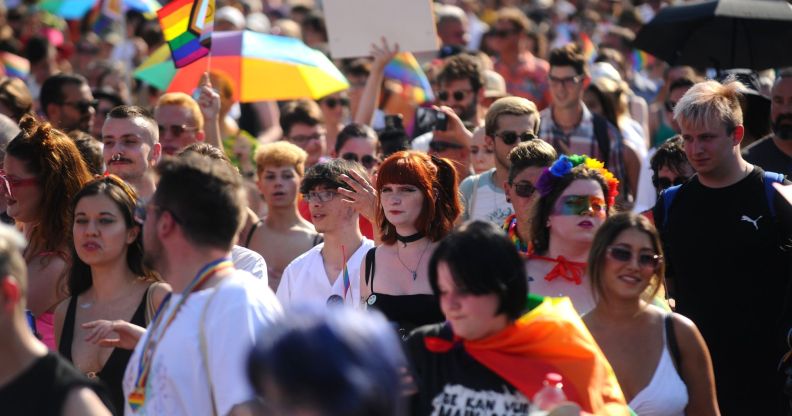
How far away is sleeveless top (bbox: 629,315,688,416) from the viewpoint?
4.52 metres

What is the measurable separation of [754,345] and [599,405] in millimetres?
2363

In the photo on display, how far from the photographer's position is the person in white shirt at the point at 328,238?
629 cm

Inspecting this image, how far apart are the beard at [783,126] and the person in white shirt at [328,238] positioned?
246 centimetres

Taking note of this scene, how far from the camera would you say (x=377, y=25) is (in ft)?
29.4

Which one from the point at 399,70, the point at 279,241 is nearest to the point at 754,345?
the point at 279,241

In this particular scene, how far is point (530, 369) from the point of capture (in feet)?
12.1

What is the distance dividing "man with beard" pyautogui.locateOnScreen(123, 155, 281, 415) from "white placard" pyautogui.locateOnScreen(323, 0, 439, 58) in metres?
5.17

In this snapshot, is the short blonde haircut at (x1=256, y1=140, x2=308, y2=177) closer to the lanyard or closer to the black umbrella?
the black umbrella

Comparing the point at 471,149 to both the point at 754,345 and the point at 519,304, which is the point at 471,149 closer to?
the point at 754,345

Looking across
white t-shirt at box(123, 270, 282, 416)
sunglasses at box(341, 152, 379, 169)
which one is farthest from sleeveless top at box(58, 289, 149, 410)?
sunglasses at box(341, 152, 379, 169)

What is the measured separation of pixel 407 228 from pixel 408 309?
0.42 meters

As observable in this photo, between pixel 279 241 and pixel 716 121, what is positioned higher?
pixel 716 121

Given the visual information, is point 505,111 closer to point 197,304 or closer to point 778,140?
point 778,140

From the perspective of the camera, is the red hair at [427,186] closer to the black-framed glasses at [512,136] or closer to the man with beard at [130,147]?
the black-framed glasses at [512,136]
